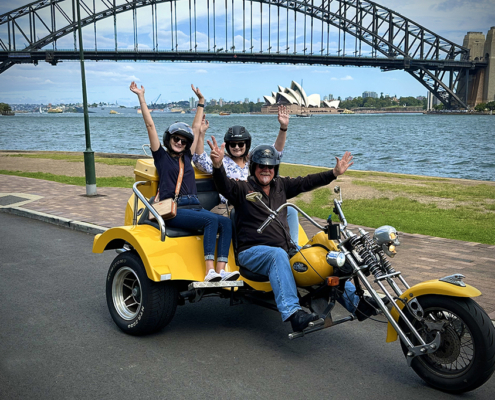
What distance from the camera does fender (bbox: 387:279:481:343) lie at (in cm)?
316

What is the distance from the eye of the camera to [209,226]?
419cm

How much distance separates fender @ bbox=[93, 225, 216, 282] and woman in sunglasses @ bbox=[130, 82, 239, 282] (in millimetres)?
107

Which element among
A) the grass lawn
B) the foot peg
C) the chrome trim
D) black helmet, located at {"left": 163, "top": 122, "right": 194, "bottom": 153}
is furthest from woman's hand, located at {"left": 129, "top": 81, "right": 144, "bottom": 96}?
the grass lawn

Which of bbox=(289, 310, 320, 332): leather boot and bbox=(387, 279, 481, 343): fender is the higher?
bbox=(387, 279, 481, 343): fender

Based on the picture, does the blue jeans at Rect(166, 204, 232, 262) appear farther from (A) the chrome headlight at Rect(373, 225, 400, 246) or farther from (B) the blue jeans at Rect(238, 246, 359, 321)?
(A) the chrome headlight at Rect(373, 225, 400, 246)

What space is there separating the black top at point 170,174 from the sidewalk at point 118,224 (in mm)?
2279

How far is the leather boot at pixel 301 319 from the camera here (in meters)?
3.56

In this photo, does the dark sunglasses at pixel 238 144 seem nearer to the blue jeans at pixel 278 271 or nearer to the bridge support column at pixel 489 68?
the blue jeans at pixel 278 271

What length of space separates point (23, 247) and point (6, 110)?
6926 inches

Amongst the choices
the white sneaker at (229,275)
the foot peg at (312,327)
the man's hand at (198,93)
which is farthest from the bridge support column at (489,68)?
the foot peg at (312,327)

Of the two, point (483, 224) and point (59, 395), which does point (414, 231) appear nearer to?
point (483, 224)

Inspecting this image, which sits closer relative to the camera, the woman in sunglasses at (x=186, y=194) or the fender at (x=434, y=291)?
the fender at (x=434, y=291)

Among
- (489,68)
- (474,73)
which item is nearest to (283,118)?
(489,68)

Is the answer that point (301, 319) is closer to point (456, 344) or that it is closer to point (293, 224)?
point (456, 344)
